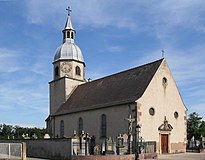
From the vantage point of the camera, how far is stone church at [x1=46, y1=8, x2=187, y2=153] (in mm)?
34781

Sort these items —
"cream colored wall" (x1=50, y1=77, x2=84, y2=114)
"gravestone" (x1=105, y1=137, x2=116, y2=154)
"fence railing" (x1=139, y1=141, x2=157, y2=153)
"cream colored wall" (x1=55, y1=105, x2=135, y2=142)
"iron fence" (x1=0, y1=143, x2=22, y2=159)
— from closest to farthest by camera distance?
"iron fence" (x1=0, y1=143, x2=22, y2=159), "gravestone" (x1=105, y1=137, x2=116, y2=154), "fence railing" (x1=139, y1=141, x2=157, y2=153), "cream colored wall" (x1=55, y1=105, x2=135, y2=142), "cream colored wall" (x1=50, y1=77, x2=84, y2=114)

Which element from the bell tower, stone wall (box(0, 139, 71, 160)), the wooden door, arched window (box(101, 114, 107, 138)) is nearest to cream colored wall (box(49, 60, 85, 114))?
the bell tower

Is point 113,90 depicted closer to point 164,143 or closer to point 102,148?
point 164,143

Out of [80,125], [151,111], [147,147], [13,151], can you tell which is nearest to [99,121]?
[80,125]

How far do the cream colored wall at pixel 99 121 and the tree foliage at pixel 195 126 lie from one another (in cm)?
2199

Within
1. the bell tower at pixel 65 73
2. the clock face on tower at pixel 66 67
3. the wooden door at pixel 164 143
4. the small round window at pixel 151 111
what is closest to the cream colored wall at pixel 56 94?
the bell tower at pixel 65 73

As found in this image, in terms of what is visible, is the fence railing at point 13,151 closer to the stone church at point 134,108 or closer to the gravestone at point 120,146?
the gravestone at point 120,146

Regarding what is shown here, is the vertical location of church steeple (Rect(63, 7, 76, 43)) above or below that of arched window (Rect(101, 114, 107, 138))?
above

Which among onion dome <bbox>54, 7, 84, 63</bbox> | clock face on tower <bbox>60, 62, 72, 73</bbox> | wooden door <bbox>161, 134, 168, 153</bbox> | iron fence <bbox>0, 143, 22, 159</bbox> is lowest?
wooden door <bbox>161, 134, 168, 153</bbox>

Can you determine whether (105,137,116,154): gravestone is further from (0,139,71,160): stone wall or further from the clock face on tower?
the clock face on tower

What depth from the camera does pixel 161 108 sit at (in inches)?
1430

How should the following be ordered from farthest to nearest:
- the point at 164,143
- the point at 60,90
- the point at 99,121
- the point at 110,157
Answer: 1. the point at 60,90
2. the point at 99,121
3. the point at 164,143
4. the point at 110,157

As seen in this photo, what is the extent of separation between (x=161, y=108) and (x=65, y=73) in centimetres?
1991

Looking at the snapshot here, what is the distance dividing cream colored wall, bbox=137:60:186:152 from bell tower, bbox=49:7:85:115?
17892 millimetres
